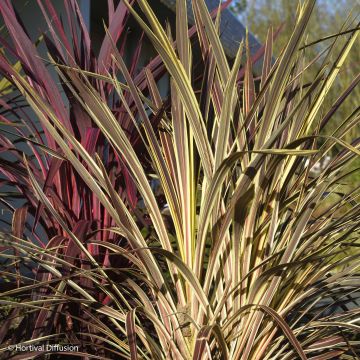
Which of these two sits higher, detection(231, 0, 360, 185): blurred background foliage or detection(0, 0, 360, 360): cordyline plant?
detection(231, 0, 360, 185): blurred background foliage

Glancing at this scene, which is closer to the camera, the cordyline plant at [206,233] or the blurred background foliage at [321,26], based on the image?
the cordyline plant at [206,233]

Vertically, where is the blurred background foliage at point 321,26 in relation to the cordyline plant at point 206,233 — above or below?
above

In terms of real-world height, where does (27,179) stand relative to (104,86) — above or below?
below

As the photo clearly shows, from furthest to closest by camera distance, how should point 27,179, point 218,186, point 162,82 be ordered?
point 162,82 → point 27,179 → point 218,186

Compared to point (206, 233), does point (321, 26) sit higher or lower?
higher

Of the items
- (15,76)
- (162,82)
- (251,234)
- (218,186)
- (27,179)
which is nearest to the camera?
(218,186)

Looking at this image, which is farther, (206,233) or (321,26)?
(321,26)

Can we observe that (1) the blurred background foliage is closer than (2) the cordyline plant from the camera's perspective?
No

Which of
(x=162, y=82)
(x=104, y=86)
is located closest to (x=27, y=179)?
(x=104, y=86)

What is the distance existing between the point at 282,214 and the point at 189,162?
0.41 m

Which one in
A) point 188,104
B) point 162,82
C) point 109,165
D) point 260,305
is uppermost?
point 162,82

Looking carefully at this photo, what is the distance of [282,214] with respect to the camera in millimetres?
2281

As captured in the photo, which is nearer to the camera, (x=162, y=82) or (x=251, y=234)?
(x=251, y=234)

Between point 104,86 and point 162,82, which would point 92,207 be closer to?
point 104,86
